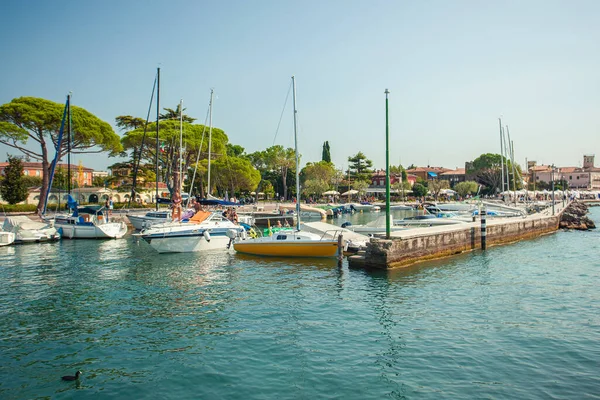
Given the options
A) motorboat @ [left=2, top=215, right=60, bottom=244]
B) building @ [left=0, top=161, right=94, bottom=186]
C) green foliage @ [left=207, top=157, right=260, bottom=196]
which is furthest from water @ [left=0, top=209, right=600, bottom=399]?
building @ [left=0, top=161, right=94, bottom=186]

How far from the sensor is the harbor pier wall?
21297 millimetres

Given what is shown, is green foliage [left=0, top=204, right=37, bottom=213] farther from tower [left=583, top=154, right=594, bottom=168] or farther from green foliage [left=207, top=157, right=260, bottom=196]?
tower [left=583, top=154, right=594, bottom=168]

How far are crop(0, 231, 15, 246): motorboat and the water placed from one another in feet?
34.8

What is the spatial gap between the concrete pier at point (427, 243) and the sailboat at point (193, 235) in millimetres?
8490

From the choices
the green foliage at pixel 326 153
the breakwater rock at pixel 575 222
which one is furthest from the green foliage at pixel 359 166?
the breakwater rock at pixel 575 222

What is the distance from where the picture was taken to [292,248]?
24094 millimetres

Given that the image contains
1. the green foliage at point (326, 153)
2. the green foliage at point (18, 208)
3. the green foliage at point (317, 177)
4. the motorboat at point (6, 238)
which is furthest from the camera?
the green foliage at point (326, 153)

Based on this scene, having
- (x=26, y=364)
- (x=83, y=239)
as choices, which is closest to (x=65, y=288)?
(x=26, y=364)

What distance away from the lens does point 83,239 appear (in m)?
35.1

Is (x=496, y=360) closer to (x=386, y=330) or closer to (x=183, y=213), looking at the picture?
(x=386, y=330)

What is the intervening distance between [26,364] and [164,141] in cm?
4602

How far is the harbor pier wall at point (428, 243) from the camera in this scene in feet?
69.9

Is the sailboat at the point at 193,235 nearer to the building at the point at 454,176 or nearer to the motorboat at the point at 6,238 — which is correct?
the motorboat at the point at 6,238

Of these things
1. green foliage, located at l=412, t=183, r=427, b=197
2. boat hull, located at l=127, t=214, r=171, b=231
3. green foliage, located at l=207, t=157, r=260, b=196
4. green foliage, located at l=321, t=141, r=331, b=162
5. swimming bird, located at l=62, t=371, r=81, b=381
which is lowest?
swimming bird, located at l=62, t=371, r=81, b=381
